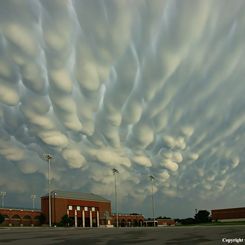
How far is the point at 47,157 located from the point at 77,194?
4564 centimetres

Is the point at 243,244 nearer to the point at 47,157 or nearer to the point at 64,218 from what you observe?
the point at 47,157

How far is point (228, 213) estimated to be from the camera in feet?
576

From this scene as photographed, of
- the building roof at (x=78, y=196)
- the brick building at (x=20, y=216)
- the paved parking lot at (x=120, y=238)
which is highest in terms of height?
the building roof at (x=78, y=196)

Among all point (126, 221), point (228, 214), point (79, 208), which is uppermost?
point (79, 208)

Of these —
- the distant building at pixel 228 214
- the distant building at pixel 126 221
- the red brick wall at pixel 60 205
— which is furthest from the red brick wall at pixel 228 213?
the red brick wall at pixel 60 205

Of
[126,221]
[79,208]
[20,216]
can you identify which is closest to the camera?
[20,216]

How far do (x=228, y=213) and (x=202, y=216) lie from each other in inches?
574

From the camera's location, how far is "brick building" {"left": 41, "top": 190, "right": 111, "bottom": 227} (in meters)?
150

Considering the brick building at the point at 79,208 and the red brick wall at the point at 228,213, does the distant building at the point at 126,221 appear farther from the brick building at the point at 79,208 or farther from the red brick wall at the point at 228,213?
the red brick wall at the point at 228,213

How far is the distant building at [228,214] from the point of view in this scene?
16899 centimetres

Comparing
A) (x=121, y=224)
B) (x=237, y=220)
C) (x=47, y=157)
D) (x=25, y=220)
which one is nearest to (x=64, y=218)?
(x=25, y=220)

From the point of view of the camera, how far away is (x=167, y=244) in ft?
104

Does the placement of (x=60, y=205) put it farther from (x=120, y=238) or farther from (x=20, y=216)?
(x=120, y=238)

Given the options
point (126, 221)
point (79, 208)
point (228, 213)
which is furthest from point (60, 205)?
point (228, 213)
